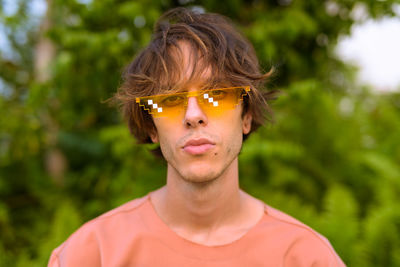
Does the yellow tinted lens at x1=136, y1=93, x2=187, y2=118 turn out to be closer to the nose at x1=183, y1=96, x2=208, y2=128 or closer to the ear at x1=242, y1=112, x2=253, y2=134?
the nose at x1=183, y1=96, x2=208, y2=128

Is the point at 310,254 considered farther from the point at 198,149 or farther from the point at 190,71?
the point at 190,71

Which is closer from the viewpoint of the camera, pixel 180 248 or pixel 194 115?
pixel 194 115

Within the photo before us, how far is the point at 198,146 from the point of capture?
56.6 inches

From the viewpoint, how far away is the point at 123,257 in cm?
155

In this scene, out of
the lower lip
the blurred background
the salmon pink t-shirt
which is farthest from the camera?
the blurred background

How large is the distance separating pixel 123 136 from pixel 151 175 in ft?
1.62

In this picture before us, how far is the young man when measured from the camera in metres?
1.48

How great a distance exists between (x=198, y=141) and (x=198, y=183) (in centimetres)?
24

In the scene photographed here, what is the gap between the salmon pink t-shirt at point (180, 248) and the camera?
153 centimetres

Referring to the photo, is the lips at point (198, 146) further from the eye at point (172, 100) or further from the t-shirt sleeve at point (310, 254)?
the t-shirt sleeve at point (310, 254)

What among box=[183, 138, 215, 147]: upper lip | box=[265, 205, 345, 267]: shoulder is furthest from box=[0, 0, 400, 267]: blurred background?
box=[183, 138, 215, 147]: upper lip

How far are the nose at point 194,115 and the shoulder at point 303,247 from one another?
0.64 metres

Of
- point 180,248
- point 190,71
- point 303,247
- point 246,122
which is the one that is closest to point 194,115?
point 190,71

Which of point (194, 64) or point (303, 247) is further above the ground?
point (194, 64)
